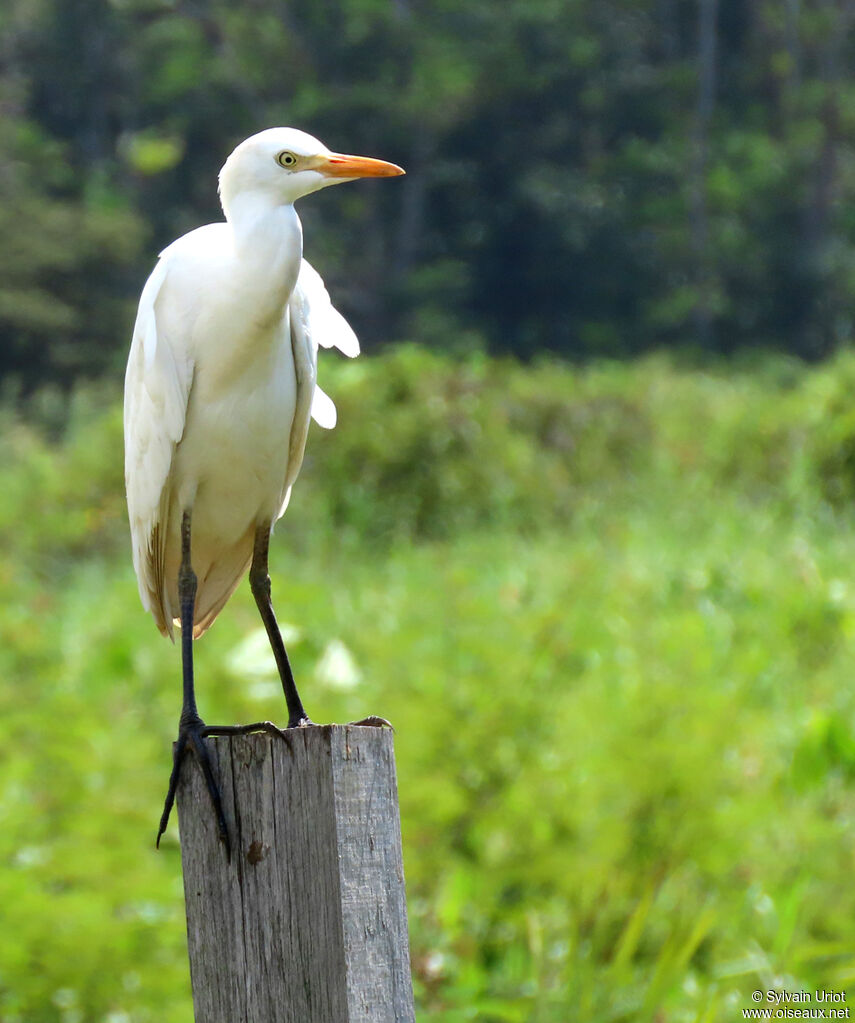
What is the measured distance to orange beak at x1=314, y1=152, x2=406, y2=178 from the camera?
1786 millimetres

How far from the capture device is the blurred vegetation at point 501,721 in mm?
2930

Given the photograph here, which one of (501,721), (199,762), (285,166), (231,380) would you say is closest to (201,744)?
(199,762)

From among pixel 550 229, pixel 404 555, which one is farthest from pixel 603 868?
pixel 550 229

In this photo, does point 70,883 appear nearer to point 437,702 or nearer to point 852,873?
point 437,702

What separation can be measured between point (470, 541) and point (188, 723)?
246 inches

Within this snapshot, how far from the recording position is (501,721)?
12.5 feet

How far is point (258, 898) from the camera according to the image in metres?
1.46

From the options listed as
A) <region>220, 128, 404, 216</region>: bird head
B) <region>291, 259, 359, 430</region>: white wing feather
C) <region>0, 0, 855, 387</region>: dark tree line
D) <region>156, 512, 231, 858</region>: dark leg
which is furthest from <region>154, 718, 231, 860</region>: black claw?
<region>0, 0, 855, 387</region>: dark tree line

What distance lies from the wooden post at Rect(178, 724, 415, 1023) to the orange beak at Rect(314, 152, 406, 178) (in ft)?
2.41

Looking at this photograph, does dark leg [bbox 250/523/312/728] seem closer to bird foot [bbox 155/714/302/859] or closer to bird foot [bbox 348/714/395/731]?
bird foot [bbox 155/714/302/859]

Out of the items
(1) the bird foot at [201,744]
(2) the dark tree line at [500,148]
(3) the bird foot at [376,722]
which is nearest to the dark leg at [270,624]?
(1) the bird foot at [201,744]

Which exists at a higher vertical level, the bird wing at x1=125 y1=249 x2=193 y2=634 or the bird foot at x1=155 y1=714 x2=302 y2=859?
A: the bird wing at x1=125 y1=249 x2=193 y2=634

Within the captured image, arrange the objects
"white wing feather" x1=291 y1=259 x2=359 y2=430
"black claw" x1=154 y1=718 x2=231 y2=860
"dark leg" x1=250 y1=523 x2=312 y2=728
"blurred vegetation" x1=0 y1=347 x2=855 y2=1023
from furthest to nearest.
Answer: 1. "blurred vegetation" x1=0 y1=347 x2=855 y2=1023
2. "white wing feather" x1=291 y1=259 x2=359 y2=430
3. "dark leg" x1=250 y1=523 x2=312 y2=728
4. "black claw" x1=154 y1=718 x2=231 y2=860

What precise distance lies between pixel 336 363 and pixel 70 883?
24.4ft
